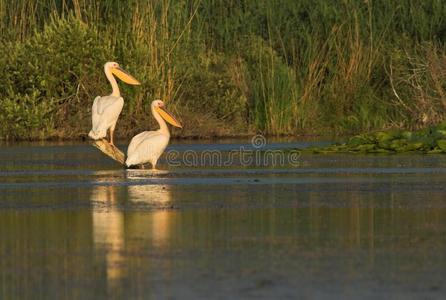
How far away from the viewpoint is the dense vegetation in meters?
25.2

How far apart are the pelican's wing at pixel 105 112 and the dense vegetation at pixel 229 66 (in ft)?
16.4

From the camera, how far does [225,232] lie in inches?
412

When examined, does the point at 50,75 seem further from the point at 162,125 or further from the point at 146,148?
the point at 146,148

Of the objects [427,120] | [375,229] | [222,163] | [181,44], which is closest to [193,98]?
[181,44]

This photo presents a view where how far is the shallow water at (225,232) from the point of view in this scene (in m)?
8.05

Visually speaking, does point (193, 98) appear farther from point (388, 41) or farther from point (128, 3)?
point (388, 41)

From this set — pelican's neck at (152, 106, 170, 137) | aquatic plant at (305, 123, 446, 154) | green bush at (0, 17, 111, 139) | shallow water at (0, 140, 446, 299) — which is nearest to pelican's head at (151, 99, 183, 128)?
pelican's neck at (152, 106, 170, 137)

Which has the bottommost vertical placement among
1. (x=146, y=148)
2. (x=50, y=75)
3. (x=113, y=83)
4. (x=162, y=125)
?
(x=146, y=148)

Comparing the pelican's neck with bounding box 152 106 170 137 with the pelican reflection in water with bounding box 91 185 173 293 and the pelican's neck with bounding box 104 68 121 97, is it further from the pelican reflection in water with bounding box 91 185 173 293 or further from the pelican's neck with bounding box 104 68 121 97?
the pelican reflection in water with bounding box 91 185 173 293

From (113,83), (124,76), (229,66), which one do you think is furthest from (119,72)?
(229,66)

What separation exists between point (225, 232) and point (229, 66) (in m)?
17.1

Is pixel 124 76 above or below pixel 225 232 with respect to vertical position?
above

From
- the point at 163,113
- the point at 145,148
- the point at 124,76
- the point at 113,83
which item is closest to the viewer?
the point at 145,148

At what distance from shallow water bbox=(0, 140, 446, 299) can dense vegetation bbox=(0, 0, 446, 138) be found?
312 inches
